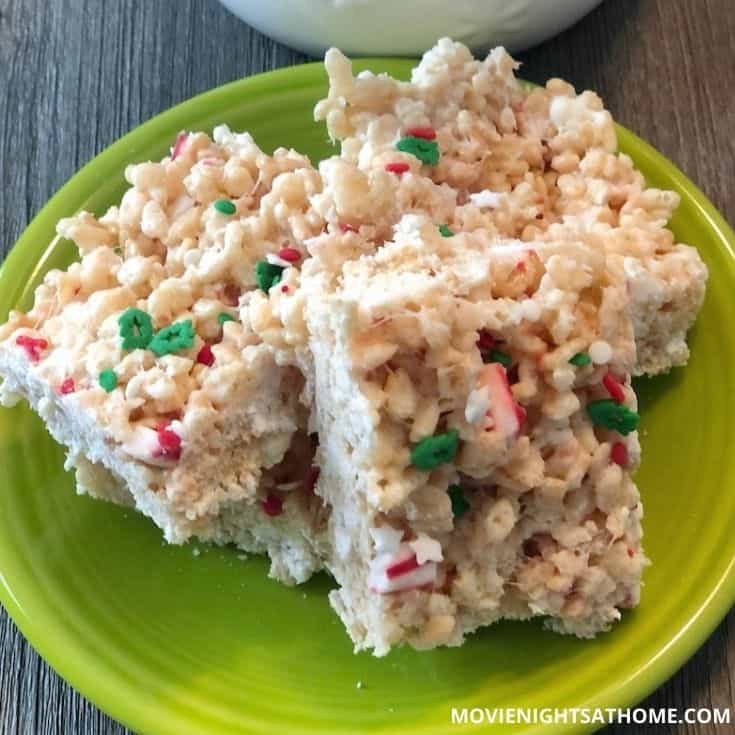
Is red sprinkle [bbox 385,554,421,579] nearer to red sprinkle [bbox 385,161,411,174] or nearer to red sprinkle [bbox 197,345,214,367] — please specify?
red sprinkle [bbox 197,345,214,367]

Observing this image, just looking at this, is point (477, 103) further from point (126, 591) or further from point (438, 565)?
point (126, 591)

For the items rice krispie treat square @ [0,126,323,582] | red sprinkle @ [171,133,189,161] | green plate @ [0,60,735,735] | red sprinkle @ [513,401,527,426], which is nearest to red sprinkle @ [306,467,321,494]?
rice krispie treat square @ [0,126,323,582]

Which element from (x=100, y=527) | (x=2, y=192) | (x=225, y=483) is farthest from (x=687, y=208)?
(x=2, y=192)

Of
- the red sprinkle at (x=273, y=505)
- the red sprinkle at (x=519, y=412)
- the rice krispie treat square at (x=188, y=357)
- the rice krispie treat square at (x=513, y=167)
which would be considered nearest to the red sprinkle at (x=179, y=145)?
the rice krispie treat square at (x=188, y=357)

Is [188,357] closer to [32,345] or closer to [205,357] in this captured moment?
[205,357]

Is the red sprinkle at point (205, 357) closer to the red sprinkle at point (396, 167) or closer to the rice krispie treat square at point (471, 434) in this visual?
the rice krispie treat square at point (471, 434)

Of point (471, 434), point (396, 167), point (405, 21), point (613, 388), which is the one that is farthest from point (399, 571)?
point (405, 21)
